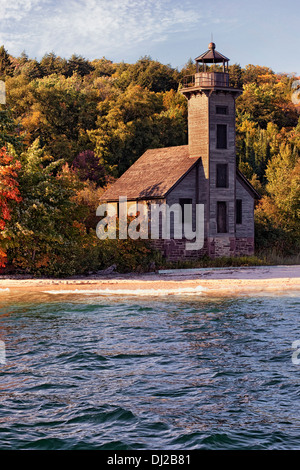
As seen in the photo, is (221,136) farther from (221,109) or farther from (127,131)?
(127,131)

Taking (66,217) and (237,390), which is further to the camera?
(66,217)

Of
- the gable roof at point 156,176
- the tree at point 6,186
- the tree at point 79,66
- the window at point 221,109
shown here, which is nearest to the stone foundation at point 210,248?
the gable roof at point 156,176

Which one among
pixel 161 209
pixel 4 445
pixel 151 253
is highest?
pixel 161 209

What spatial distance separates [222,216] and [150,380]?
27166 mm

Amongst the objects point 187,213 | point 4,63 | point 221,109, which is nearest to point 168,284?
point 187,213

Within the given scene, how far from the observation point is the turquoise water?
10.7 metres

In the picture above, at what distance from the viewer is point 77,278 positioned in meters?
32.2

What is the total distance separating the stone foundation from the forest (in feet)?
4.04

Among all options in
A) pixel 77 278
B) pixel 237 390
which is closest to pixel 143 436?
pixel 237 390

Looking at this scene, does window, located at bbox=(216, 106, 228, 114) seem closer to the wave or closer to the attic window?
the attic window
